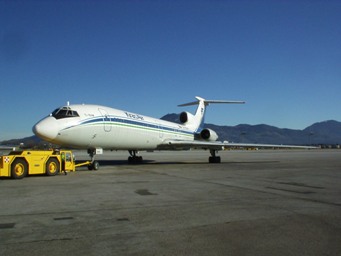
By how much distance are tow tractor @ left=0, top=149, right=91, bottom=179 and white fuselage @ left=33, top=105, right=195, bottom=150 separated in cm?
108

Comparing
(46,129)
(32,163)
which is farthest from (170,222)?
(46,129)

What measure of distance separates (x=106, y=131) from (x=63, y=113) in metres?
3.19

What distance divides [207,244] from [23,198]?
627cm

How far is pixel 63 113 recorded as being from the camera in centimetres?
1836

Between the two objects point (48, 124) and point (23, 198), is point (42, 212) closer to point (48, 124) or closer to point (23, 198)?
point (23, 198)

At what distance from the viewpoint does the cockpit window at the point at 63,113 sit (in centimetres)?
1814

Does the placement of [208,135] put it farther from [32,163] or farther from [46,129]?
[32,163]

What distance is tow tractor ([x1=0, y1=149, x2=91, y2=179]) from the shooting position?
14.9 metres

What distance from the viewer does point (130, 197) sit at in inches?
376

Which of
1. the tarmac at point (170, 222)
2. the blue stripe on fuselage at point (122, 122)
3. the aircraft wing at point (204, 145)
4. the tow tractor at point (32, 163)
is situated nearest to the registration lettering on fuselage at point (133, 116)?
the blue stripe on fuselage at point (122, 122)

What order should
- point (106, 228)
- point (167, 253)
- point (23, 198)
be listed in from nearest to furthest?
point (167, 253), point (106, 228), point (23, 198)

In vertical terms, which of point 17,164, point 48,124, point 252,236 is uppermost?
point 48,124

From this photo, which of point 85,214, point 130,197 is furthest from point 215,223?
point 130,197

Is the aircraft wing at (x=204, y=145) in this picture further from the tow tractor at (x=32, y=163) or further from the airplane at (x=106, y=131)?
the tow tractor at (x=32, y=163)
